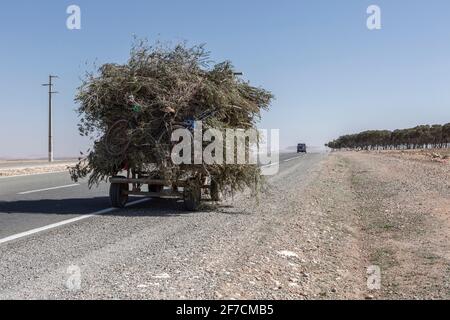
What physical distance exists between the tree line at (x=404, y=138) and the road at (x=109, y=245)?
11306 centimetres

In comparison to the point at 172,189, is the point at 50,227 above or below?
below

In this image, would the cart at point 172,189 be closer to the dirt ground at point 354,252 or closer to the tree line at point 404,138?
the dirt ground at point 354,252

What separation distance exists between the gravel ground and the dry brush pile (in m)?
1.01

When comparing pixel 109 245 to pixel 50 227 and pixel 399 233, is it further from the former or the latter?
pixel 399 233

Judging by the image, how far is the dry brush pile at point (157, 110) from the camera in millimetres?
11602

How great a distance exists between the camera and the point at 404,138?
137625mm

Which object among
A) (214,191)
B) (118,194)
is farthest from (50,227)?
(214,191)

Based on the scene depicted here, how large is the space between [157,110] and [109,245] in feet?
14.2

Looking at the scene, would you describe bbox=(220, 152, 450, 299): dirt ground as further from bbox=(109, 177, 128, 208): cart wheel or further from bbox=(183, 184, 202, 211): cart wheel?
bbox=(109, 177, 128, 208): cart wheel

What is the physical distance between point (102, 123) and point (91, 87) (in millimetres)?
817

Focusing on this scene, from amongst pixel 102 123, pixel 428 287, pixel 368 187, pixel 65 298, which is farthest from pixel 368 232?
pixel 368 187

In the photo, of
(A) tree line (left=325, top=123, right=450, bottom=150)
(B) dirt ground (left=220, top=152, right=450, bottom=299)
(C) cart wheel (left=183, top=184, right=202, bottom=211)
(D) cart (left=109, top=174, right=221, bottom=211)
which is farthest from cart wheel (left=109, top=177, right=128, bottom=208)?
(A) tree line (left=325, top=123, right=450, bottom=150)

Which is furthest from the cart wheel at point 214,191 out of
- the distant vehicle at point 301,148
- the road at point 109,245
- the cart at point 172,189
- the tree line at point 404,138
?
the tree line at point 404,138
